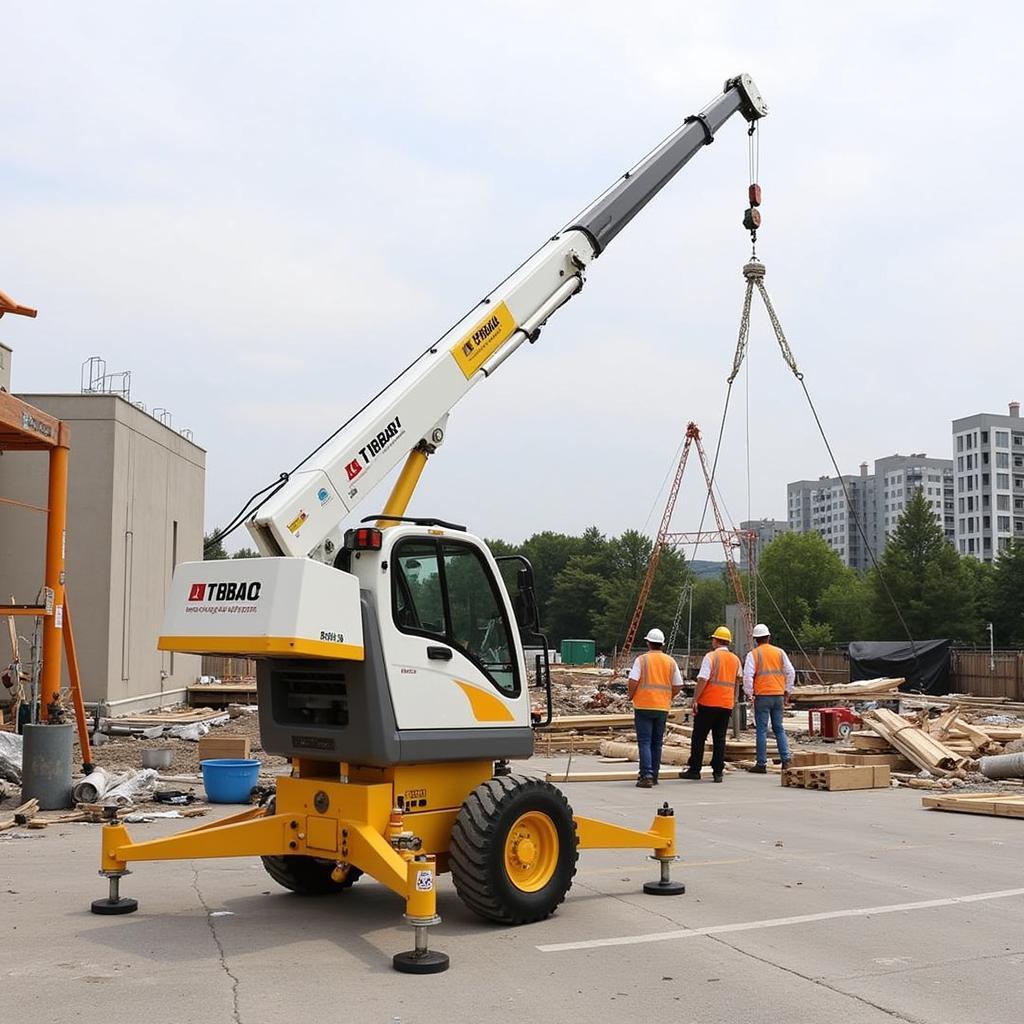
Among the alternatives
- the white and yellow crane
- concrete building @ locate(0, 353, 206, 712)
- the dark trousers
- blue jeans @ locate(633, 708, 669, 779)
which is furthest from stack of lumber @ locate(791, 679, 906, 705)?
the white and yellow crane

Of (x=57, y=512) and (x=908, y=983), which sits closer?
(x=908, y=983)

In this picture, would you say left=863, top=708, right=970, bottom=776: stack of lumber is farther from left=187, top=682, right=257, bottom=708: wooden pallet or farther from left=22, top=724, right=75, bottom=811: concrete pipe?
left=187, top=682, right=257, bottom=708: wooden pallet

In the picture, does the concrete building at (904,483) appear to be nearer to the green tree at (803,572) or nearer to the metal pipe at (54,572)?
the green tree at (803,572)

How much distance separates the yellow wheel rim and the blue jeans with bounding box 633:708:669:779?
24.9 feet

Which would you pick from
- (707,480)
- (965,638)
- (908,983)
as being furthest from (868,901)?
(707,480)

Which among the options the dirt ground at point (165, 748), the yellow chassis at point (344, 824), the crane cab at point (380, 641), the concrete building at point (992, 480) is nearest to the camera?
the crane cab at point (380, 641)

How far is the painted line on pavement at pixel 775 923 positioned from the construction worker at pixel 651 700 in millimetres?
6641

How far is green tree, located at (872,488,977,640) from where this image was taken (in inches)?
2852

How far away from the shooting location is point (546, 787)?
7750mm

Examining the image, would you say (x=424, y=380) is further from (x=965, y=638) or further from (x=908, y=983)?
(x=965, y=638)

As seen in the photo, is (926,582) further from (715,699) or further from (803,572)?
(715,699)

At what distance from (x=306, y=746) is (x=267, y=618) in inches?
50.5

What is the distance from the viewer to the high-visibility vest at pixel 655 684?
49.3ft

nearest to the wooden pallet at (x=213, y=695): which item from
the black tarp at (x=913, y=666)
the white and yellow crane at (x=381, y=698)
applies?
the black tarp at (x=913, y=666)
